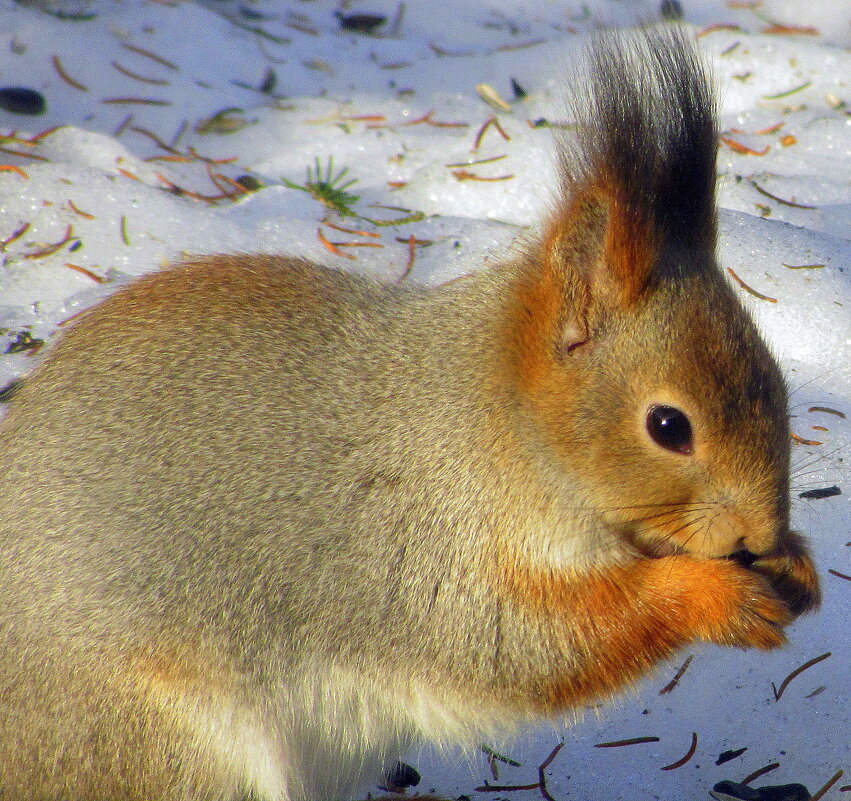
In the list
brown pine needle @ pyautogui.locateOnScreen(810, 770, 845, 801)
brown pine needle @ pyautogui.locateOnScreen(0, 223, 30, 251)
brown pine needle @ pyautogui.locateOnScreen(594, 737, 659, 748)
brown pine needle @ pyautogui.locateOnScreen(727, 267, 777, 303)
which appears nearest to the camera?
brown pine needle @ pyautogui.locateOnScreen(810, 770, 845, 801)

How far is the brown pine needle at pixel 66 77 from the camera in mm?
3895

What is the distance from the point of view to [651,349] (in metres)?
1.78

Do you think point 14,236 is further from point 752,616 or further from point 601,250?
point 752,616

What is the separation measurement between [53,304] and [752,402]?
2.08 metres

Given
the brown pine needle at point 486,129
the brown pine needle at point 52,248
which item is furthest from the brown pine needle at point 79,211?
the brown pine needle at point 486,129

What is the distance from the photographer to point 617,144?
1766 millimetres

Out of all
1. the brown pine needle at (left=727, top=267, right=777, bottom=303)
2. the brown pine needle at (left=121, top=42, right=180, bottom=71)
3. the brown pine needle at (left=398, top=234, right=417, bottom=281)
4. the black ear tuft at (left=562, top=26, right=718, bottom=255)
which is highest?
the black ear tuft at (left=562, top=26, right=718, bottom=255)

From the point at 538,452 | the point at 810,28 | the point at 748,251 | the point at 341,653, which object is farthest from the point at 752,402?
the point at 810,28

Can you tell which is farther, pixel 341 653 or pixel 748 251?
pixel 748 251

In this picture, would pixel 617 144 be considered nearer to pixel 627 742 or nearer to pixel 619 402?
pixel 619 402

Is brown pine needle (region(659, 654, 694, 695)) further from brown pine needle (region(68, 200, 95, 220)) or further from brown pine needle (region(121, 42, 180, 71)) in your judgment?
brown pine needle (region(121, 42, 180, 71))

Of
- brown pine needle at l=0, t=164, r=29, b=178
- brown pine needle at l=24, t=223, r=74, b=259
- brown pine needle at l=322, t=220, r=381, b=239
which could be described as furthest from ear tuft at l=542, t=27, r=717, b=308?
brown pine needle at l=0, t=164, r=29, b=178

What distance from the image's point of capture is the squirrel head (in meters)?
1.75

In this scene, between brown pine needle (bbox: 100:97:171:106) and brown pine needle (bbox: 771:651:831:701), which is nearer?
brown pine needle (bbox: 771:651:831:701)
